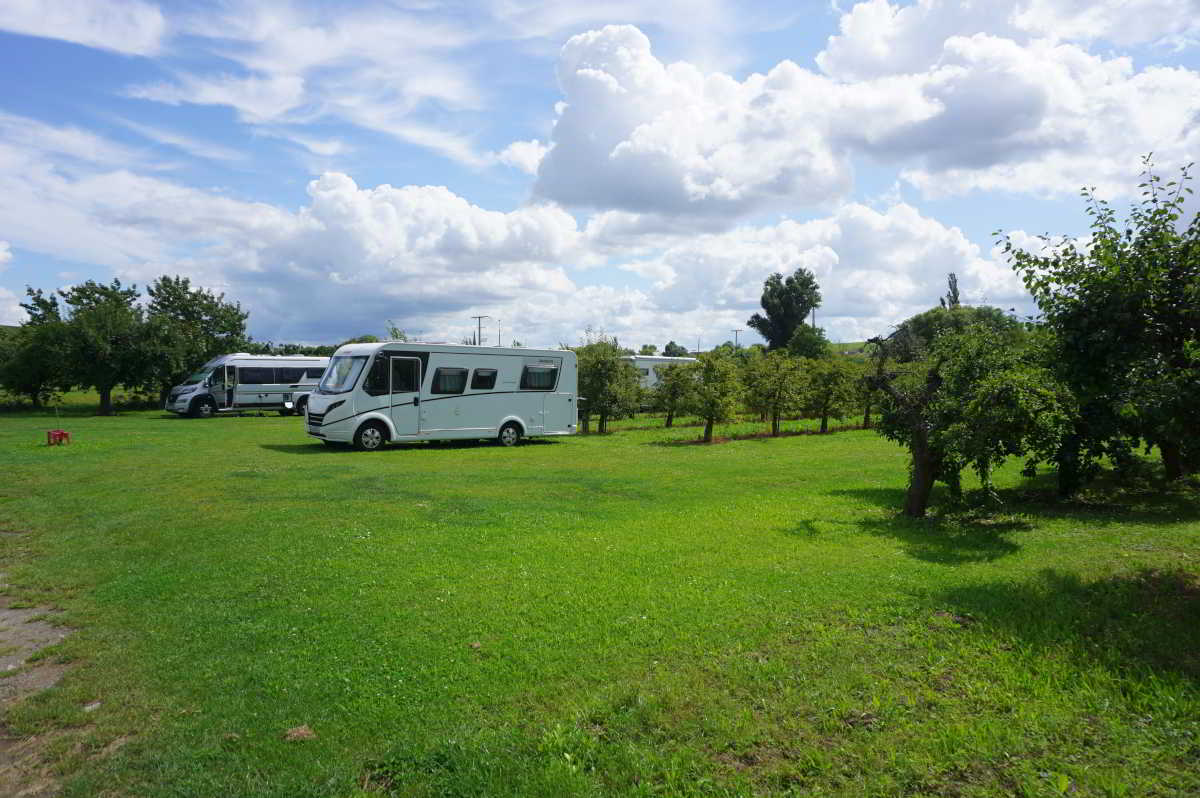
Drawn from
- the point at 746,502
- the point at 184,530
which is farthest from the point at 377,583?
the point at 746,502

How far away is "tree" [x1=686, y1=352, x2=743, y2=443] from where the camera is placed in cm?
2186

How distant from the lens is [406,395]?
59.2 ft

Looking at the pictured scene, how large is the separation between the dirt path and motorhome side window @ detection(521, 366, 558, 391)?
1383 centimetres

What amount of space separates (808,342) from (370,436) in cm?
4935

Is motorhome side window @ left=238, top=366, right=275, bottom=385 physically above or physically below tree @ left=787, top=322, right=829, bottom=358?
below

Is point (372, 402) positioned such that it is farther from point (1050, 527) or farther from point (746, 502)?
point (1050, 527)

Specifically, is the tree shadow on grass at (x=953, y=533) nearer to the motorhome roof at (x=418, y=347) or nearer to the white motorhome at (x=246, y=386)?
the motorhome roof at (x=418, y=347)

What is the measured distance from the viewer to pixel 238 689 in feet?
14.1

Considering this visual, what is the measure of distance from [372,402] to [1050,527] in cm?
1447

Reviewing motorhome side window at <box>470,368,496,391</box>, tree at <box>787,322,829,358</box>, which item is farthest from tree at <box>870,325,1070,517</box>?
tree at <box>787,322,829,358</box>

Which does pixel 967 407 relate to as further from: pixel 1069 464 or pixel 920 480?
pixel 1069 464

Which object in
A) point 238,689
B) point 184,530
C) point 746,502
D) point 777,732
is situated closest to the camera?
point 777,732

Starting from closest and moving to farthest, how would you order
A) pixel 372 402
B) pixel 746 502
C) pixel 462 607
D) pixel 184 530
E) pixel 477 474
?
pixel 462 607
pixel 184 530
pixel 746 502
pixel 477 474
pixel 372 402

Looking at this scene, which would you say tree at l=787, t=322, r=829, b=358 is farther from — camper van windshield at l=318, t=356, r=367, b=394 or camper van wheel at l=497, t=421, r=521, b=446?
camper van windshield at l=318, t=356, r=367, b=394
